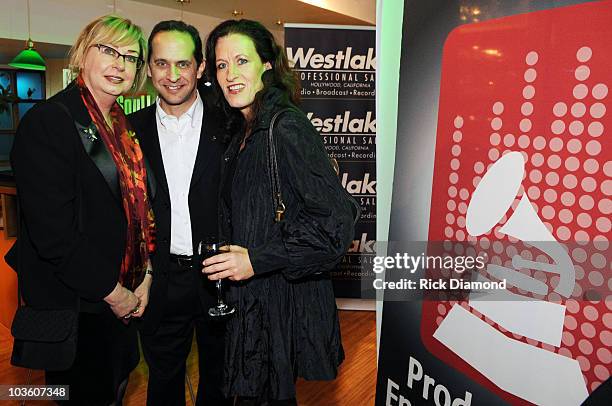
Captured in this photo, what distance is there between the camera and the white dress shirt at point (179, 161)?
1.95 metres

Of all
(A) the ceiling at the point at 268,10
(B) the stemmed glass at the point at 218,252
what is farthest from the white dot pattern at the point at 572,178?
(A) the ceiling at the point at 268,10

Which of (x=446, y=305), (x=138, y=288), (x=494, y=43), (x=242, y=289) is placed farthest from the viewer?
(x=138, y=288)

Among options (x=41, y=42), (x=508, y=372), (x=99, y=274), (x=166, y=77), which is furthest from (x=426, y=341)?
(x=41, y=42)

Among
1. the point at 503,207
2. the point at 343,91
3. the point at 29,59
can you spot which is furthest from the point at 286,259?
the point at 29,59

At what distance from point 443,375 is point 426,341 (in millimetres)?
105

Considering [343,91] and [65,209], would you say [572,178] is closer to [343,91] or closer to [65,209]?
[65,209]

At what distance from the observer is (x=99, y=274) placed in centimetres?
160

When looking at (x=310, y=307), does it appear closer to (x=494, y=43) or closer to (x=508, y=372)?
(x=508, y=372)

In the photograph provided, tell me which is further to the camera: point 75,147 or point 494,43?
point 75,147

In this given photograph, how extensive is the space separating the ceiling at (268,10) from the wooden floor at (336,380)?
18.0 ft

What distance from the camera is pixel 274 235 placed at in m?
1.44

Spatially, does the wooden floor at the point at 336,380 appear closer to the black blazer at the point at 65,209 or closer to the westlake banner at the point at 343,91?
the westlake banner at the point at 343,91

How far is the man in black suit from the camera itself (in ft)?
6.29

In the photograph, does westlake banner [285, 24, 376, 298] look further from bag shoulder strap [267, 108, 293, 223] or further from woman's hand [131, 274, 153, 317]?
bag shoulder strap [267, 108, 293, 223]
